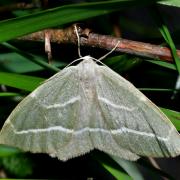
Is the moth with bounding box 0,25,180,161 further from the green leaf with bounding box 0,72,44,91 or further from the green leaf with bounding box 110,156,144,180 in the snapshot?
the green leaf with bounding box 110,156,144,180

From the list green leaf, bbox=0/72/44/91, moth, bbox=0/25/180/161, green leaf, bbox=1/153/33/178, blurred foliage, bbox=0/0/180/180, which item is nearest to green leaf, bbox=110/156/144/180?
blurred foliage, bbox=0/0/180/180

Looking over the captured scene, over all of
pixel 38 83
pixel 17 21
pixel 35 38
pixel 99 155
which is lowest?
pixel 99 155

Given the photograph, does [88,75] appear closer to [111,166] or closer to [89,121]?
[89,121]

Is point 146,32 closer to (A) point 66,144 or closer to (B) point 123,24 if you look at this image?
(B) point 123,24

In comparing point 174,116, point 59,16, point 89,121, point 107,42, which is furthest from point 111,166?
point 59,16

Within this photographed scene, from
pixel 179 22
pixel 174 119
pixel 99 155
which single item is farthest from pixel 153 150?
pixel 179 22
